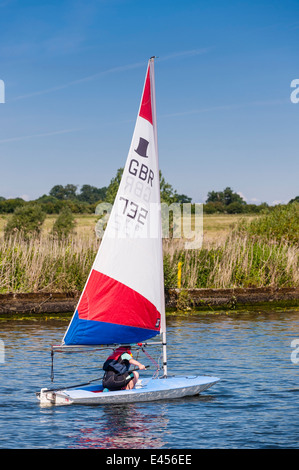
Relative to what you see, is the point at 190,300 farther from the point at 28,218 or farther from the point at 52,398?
the point at 28,218

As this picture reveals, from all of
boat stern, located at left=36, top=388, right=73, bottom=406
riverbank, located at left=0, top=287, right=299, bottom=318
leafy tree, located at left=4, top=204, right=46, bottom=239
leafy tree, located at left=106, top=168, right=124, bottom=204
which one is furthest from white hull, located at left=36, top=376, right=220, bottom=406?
leafy tree, located at left=4, top=204, right=46, bottom=239

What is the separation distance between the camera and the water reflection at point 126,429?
12734 millimetres

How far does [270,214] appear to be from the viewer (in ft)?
137

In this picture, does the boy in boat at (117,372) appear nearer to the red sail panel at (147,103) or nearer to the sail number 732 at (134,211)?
the sail number 732 at (134,211)

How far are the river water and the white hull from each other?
0.52ft

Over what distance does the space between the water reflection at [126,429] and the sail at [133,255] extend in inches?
61.4

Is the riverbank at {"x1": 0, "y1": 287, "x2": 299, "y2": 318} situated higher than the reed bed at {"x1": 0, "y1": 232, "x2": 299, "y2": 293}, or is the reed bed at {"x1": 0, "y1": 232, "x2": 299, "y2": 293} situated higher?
the reed bed at {"x1": 0, "y1": 232, "x2": 299, "y2": 293}

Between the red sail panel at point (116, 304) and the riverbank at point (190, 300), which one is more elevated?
the red sail panel at point (116, 304)

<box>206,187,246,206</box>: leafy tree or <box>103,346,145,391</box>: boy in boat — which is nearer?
<box>103,346,145,391</box>: boy in boat

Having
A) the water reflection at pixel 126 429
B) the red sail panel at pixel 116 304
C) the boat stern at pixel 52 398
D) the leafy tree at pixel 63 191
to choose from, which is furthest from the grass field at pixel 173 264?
the leafy tree at pixel 63 191

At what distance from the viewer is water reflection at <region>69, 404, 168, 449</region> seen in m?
12.7

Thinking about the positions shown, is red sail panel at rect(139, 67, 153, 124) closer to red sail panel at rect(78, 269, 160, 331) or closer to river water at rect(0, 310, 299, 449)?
red sail panel at rect(78, 269, 160, 331)

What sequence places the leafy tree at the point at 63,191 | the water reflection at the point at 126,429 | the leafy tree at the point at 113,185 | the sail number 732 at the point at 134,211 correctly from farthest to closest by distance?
Result: the leafy tree at the point at 63,191 < the leafy tree at the point at 113,185 < the sail number 732 at the point at 134,211 < the water reflection at the point at 126,429

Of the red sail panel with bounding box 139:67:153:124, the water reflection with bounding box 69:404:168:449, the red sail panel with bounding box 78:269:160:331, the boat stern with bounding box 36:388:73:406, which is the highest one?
the red sail panel with bounding box 139:67:153:124
